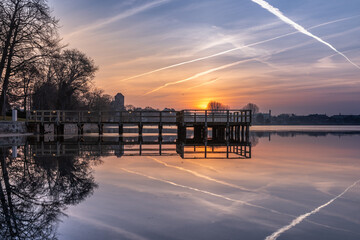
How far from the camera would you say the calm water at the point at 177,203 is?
4.83 meters

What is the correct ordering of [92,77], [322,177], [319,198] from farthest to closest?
1. [92,77]
2. [322,177]
3. [319,198]

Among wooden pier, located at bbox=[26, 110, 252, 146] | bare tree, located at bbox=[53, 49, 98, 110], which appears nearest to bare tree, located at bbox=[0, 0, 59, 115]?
wooden pier, located at bbox=[26, 110, 252, 146]

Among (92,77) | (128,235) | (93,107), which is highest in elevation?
(92,77)

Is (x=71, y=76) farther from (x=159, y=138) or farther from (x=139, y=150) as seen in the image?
(x=139, y=150)

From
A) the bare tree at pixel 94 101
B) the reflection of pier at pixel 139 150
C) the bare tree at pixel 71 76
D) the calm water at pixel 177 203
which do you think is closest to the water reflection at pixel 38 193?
the calm water at pixel 177 203

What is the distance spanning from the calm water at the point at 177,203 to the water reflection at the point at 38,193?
2cm

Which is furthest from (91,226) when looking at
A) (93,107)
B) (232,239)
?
(93,107)

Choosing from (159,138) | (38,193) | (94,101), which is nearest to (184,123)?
(159,138)

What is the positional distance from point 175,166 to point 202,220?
6.50 m

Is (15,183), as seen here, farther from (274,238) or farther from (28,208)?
(274,238)

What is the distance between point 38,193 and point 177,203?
2.96m

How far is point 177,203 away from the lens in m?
6.44

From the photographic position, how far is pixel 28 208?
5.91 metres

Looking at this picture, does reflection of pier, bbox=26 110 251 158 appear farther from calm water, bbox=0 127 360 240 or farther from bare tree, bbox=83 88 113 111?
bare tree, bbox=83 88 113 111
